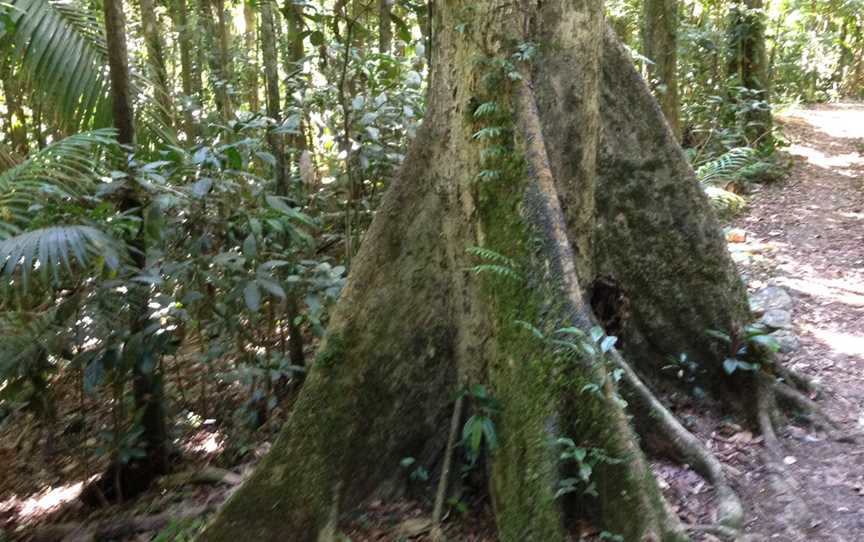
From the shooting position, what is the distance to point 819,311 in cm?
645

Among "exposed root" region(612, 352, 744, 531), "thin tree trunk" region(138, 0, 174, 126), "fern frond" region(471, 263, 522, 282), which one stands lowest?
"exposed root" region(612, 352, 744, 531)

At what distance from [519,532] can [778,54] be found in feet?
73.2

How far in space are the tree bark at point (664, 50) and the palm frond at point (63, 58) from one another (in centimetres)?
776

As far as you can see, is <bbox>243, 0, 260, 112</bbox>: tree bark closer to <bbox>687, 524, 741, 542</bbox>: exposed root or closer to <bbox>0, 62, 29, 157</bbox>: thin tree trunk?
<bbox>0, 62, 29, 157</bbox>: thin tree trunk


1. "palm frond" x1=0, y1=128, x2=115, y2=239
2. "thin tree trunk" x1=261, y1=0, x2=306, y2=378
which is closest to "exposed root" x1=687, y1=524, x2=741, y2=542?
"thin tree trunk" x1=261, y1=0, x2=306, y2=378

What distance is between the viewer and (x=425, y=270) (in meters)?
3.96

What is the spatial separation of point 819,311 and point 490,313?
13.7 feet

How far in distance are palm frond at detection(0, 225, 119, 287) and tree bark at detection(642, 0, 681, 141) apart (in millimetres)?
8835

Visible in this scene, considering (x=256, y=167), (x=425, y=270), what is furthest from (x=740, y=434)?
(x=256, y=167)

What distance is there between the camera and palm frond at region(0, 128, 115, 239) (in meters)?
4.18

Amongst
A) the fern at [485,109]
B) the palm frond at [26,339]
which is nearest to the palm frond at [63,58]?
the palm frond at [26,339]

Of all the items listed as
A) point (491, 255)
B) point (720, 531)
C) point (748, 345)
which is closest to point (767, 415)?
point (748, 345)

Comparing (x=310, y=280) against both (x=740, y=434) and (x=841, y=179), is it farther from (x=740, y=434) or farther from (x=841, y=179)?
(x=841, y=179)

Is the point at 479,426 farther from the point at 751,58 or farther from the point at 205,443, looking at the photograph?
the point at 751,58
